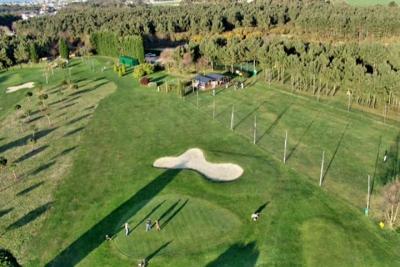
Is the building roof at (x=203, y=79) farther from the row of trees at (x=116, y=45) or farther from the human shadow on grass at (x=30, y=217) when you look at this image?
the human shadow on grass at (x=30, y=217)

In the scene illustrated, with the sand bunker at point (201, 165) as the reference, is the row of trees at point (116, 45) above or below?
above

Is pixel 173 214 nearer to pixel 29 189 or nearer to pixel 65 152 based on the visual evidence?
pixel 29 189

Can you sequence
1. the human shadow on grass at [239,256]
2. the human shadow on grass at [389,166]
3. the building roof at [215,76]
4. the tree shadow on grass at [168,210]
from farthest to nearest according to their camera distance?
1. the building roof at [215,76]
2. the human shadow on grass at [389,166]
3. the tree shadow on grass at [168,210]
4. the human shadow on grass at [239,256]

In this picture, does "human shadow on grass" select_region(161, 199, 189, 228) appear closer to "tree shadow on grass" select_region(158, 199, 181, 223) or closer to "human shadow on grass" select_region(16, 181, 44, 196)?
"tree shadow on grass" select_region(158, 199, 181, 223)

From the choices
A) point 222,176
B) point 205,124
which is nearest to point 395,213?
point 222,176

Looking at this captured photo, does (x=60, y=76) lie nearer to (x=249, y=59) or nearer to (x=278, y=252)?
(x=249, y=59)

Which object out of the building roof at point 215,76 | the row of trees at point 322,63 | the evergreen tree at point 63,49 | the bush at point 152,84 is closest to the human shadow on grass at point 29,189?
the bush at point 152,84

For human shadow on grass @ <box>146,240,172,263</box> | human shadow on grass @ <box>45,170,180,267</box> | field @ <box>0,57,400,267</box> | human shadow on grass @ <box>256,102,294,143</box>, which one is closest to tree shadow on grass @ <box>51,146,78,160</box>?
field @ <box>0,57,400,267</box>
